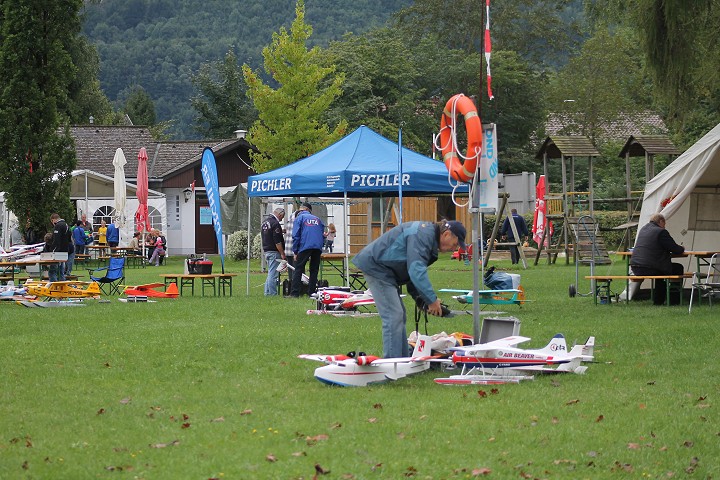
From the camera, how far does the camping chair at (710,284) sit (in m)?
17.0

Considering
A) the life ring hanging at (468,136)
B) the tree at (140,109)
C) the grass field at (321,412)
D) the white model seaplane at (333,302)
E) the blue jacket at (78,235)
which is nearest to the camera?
the grass field at (321,412)

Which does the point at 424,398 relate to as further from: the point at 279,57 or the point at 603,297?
the point at 279,57

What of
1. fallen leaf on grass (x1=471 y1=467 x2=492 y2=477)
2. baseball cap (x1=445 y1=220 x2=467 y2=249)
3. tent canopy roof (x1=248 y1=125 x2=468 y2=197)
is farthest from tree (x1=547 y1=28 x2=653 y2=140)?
fallen leaf on grass (x1=471 y1=467 x2=492 y2=477)

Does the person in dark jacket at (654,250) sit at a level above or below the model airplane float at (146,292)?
above

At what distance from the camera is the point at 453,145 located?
1240cm

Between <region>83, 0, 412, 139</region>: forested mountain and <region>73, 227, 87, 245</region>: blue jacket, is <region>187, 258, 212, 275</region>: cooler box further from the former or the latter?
<region>83, 0, 412, 139</region>: forested mountain

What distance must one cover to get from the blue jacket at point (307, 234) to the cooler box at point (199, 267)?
2935 mm

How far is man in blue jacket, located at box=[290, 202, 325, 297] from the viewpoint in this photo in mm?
20672

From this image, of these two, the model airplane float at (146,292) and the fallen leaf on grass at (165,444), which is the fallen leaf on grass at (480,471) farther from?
the model airplane float at (146,292)

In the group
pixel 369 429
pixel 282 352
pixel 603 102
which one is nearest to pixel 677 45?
pixel 282 352

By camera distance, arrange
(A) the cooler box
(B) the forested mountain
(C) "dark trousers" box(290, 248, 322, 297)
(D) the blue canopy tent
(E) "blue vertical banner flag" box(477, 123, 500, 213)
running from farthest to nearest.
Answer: (B) the forested mountain
(A) the cooler box
(C) "dark trousers" box(290, 248, 322, 297)
(D) the blue canopy tent
(E) "blue vertical banner flag" box(477, 123, 500, 213)

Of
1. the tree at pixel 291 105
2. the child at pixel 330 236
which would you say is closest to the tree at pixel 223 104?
the tree at pixel 291 105

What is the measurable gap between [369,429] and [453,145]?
4821 millimetres

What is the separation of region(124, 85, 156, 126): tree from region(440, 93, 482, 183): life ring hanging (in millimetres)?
84624
